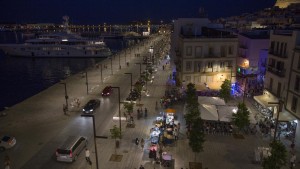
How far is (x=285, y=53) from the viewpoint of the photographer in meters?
34.6

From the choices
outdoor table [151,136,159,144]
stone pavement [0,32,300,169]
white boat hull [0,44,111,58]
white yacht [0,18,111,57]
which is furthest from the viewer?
white yacht [0,18,111,57]

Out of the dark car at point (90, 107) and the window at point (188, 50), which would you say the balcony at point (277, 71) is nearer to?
the window at point (188, 50)

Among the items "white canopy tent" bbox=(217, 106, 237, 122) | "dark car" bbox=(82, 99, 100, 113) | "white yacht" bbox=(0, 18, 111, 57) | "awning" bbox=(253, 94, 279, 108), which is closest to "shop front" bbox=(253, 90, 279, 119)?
"awning" bbox=(253, 94, 279, 108)

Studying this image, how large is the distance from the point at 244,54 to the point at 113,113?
108 feet

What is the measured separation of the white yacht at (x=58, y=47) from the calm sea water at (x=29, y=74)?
10.8 ft

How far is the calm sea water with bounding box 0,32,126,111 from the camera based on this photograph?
6981 cm

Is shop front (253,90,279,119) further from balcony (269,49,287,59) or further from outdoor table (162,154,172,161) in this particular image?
outdoor table (162,154,172,161)

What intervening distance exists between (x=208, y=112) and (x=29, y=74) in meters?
76.6

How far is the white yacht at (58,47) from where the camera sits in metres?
122

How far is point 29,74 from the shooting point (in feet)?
304

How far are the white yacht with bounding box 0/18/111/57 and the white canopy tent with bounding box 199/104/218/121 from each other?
9713 centimetres

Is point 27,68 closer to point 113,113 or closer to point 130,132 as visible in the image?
point 113,113

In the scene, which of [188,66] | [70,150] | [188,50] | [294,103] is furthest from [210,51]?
[70,150]

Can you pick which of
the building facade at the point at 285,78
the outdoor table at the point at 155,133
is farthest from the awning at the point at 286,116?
the outdoor table at the point at 155,133
